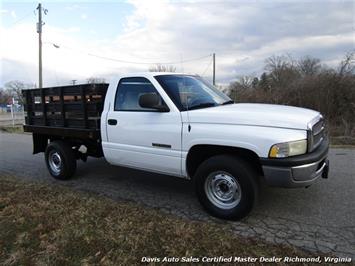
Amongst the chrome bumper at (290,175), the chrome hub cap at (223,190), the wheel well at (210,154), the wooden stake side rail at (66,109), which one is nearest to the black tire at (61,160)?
the wooden stake side rail at (66,109)

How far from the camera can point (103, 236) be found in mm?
3723

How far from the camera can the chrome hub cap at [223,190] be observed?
4102 mm

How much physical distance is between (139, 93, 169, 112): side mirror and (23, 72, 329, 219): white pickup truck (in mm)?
Answer: 14

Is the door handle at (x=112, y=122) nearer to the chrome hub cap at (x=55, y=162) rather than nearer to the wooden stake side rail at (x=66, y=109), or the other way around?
the wooden stake side rail at (x=66, y=109)

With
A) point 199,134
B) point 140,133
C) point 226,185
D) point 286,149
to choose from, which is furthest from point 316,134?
point 140,133

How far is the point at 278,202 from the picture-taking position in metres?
4.70

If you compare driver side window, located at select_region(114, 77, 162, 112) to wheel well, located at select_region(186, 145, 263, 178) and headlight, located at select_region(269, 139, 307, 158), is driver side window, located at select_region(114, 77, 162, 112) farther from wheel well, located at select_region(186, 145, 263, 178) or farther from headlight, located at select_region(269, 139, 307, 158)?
headlight, located at select_region(269, 139, 307, 158)

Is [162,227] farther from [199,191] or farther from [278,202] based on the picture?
[278,202]

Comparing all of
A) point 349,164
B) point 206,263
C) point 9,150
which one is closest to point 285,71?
point 349,164

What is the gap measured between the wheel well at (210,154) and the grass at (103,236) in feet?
2.55

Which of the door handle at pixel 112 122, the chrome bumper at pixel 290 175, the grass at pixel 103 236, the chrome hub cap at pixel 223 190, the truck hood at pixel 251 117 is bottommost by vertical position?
the grass at pixel 103 236

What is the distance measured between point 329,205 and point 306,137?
4.63 feet

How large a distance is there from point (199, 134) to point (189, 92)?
873 mm

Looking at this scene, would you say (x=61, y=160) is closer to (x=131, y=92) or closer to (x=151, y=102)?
(x=131, y=92)
